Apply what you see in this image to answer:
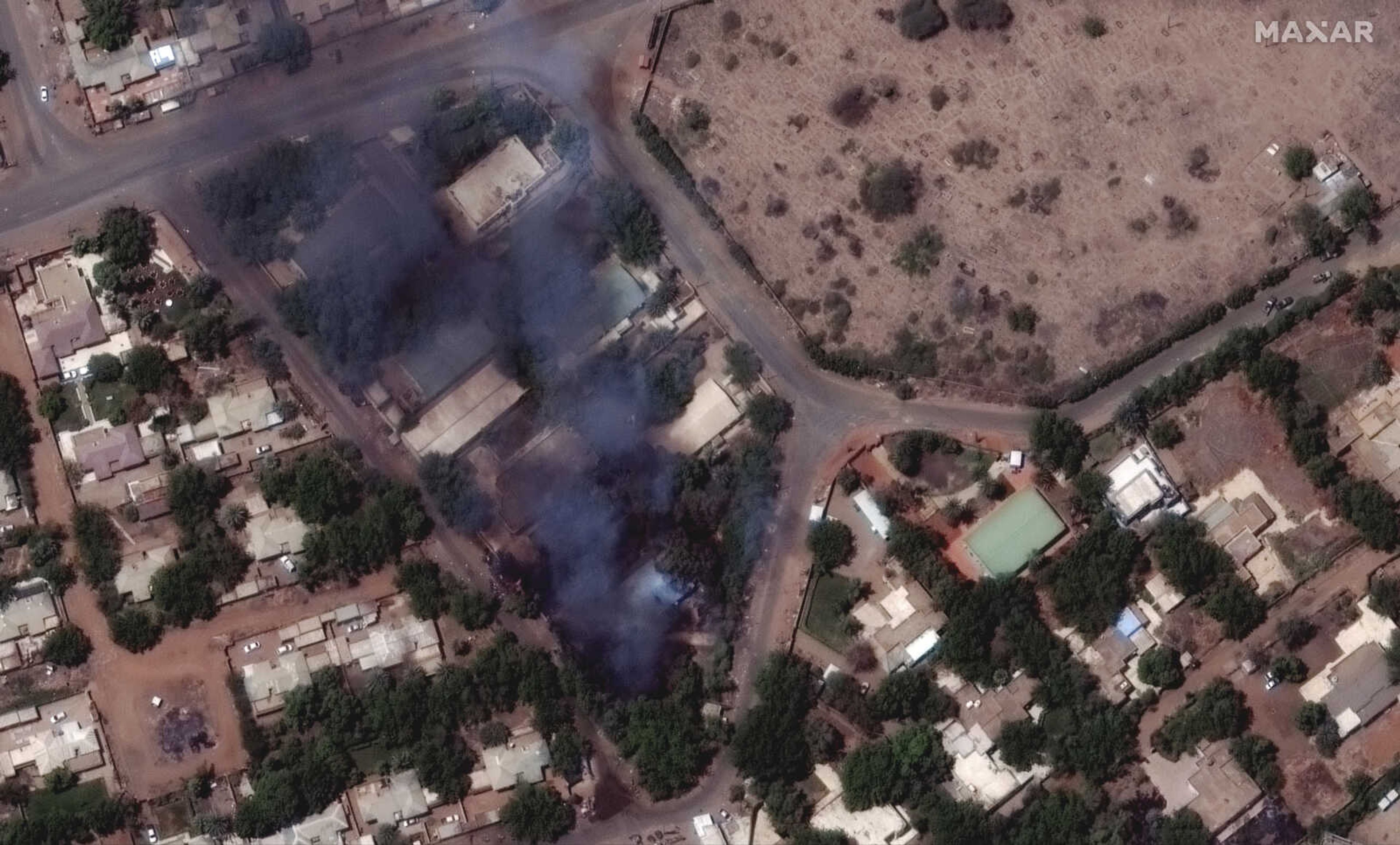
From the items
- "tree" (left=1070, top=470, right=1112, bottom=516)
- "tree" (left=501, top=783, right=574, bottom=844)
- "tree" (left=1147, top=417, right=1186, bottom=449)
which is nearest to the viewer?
"tree" (left=501, top=783, right=574, bottom=844)

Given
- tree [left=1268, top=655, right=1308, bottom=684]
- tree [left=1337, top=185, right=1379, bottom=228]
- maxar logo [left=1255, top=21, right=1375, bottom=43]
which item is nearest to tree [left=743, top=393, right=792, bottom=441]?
tree [left=1268, top=655, right=1308, bottom=684]

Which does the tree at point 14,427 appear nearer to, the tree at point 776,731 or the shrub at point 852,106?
the tree at point 776,731

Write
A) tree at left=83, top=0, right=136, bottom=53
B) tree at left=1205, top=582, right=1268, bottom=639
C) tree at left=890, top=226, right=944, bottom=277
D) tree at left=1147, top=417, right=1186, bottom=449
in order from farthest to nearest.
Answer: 1. tree at left=83, top=0, right=136, bottom=53
2. tree at left=890, top=226, right=944, bottom=277
3. tree at left=1147, top=417, right=1186, bottom=449
4. tree at left=1205, top=582, right=1268, bottom=639

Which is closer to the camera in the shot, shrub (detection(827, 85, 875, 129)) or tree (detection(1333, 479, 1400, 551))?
tree (detection(1333, 479, 1400, 551))

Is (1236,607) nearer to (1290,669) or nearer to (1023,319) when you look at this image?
(1290,669)

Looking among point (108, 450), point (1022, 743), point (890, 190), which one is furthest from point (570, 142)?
point (1022, 743)

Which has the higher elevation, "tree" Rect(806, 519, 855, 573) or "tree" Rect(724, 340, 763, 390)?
"tree" Rect(724, 340, 763, 390)

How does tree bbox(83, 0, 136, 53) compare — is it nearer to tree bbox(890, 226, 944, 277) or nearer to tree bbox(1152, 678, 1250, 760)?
tree bbox(890, 226, 944, 277)
